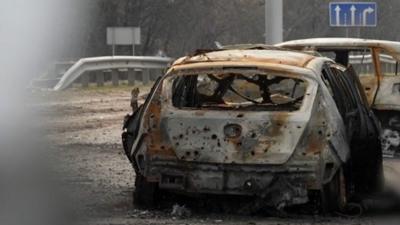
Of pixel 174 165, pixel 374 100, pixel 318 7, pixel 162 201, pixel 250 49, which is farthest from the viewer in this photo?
pixel 318 7

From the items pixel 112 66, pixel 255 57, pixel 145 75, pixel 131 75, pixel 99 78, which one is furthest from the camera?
pixel 145 75

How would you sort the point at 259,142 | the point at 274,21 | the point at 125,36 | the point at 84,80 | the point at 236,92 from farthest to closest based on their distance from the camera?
the point at 125,36, the point at 84,80, the point at 274,21, the point at 236,92, the point at 259,142

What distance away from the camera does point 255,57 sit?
7.49 metres

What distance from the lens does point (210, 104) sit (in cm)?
838

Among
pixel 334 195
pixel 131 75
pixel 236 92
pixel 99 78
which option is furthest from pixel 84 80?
pixel 334 195

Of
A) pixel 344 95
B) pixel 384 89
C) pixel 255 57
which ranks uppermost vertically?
pixel 255 57

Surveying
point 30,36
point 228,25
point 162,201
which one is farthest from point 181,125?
point 228,25

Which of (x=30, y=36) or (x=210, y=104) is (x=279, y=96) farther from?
(x=30, y=36)

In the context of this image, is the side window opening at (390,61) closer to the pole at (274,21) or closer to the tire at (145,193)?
the pole at (274,21)

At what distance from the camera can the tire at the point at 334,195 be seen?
7.08 metres

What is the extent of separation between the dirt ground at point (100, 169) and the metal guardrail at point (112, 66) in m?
3.01

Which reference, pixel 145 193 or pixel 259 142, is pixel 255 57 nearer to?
pixel 259 142

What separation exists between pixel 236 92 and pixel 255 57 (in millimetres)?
1498

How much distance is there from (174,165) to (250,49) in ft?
5.30
